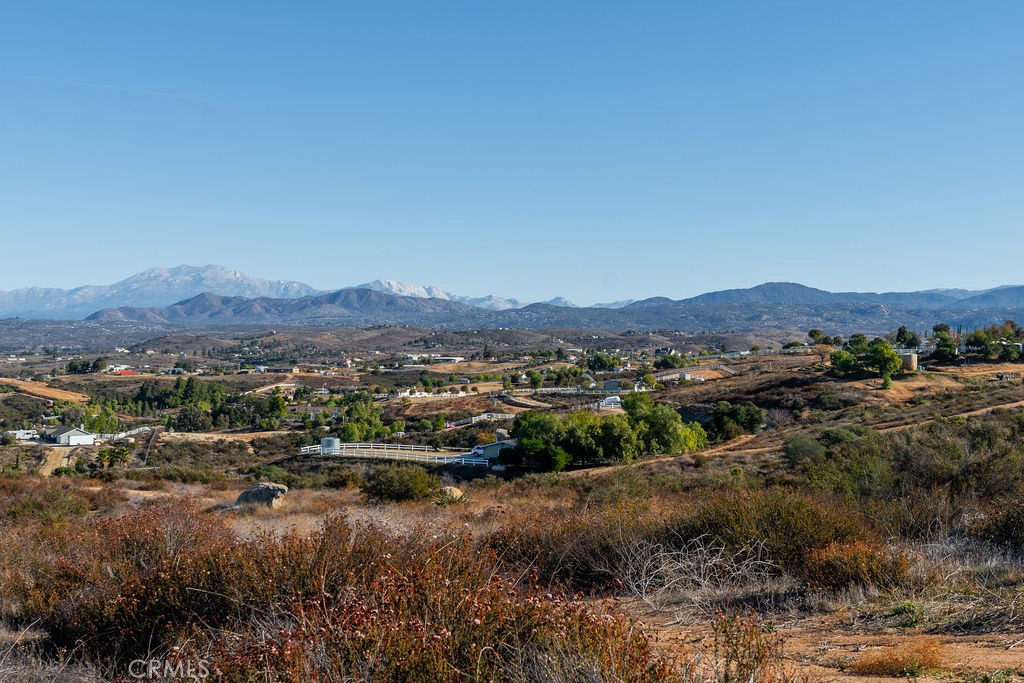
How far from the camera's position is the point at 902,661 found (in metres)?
5.09

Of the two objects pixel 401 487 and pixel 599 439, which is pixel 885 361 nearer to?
pixel 599 439

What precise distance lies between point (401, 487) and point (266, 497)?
10.8 feet

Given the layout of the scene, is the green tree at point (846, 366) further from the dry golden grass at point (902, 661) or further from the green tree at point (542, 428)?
the dry golden grass at point (902, 661)

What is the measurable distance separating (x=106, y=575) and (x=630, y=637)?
5.08 m

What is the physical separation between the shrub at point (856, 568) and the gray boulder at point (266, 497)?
1338 centimetres

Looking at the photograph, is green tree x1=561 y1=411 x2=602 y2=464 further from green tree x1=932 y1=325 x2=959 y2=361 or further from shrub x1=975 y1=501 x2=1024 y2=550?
green tree x1=932 y1=325 x2=959 y2=361

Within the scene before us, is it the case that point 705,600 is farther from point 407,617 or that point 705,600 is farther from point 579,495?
point 579,495

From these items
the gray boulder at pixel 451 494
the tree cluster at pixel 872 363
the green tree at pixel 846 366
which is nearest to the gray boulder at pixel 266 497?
the gray boulder at pixel 451 494

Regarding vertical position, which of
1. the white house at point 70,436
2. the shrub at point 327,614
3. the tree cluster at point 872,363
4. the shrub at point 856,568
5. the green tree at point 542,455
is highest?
the shrub at point 327,614

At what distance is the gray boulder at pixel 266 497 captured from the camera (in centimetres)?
1810

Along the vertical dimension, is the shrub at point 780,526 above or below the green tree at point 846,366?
above

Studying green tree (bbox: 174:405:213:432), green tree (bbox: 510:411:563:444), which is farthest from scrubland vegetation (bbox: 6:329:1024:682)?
green tree (bbox: 174:405:213:432)

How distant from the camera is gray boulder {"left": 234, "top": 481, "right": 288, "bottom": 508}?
18.1 meters

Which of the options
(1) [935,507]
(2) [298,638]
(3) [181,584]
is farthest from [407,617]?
(1) [935,507]
